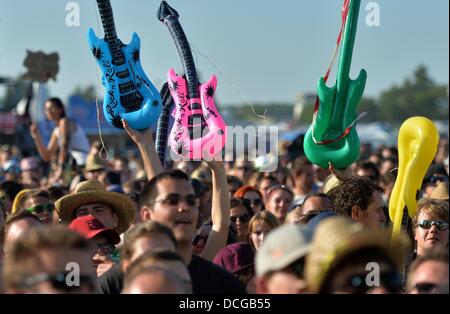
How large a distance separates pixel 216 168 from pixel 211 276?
1.16 m

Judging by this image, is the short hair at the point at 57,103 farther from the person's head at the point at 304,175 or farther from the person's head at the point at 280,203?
the person's head at the point at 280,203

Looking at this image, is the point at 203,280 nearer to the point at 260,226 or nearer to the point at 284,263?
the point at 284,263

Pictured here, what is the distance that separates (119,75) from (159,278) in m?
3.40

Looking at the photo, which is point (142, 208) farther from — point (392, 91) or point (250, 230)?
point (392, 91)

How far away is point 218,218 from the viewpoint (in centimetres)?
632

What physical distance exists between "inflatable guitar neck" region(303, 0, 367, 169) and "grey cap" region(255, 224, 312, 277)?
3.78 m

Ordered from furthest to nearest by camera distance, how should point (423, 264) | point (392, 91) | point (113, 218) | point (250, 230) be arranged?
point (392, 91)
point (250, 230)
point (113, 218)
point (423, 264)

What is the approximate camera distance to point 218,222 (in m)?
6.34

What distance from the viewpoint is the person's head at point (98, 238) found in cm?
616

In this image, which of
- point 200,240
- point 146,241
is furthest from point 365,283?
point 200,240

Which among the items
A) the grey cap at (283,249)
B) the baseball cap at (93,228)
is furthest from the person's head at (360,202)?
the grey cap at (283,249)

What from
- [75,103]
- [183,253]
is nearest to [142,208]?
[183,253]

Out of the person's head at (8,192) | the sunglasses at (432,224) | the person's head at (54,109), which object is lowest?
the sunglasses at (432,224)

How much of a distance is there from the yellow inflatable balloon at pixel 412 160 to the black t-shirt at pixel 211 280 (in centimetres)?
214
